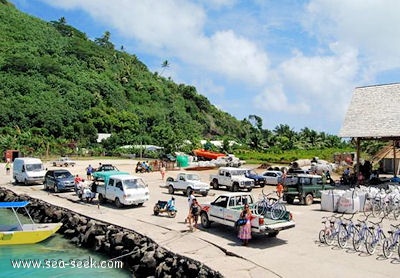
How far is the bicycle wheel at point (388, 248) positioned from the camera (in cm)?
1427

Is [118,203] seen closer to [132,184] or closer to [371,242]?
[132,184]

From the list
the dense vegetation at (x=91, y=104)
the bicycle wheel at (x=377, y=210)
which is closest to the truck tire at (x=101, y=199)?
the bicycle wheel at (x=377, y=210)

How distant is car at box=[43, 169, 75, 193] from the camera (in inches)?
1224

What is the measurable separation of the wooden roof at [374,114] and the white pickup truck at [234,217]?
1554 centimetres

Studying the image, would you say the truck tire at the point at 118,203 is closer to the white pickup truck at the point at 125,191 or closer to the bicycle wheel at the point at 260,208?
the white pickup truck at the point at 125,191

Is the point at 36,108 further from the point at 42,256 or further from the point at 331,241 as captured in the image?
the point at 331,241

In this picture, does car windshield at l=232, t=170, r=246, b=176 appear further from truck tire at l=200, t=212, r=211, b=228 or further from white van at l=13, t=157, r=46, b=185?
white van at l=13, t=157, r=46, b=185

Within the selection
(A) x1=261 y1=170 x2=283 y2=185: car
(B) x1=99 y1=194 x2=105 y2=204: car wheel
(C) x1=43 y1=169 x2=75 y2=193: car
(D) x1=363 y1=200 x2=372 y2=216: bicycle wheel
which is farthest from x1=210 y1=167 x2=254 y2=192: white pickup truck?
(C) x1=43 y1=169 x2=75 y2=193: car

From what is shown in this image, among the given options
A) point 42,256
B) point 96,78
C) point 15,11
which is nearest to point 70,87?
point 96,78

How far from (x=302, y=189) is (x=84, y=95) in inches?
3618

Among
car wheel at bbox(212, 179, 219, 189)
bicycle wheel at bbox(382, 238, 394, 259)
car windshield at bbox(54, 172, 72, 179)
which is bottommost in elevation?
bicycle wheel at bbox(382, 238, 394, 259)

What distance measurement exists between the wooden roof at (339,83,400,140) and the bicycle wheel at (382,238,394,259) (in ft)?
53.2

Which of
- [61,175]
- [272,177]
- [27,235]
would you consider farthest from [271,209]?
[272,177]

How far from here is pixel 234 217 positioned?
17391mm
